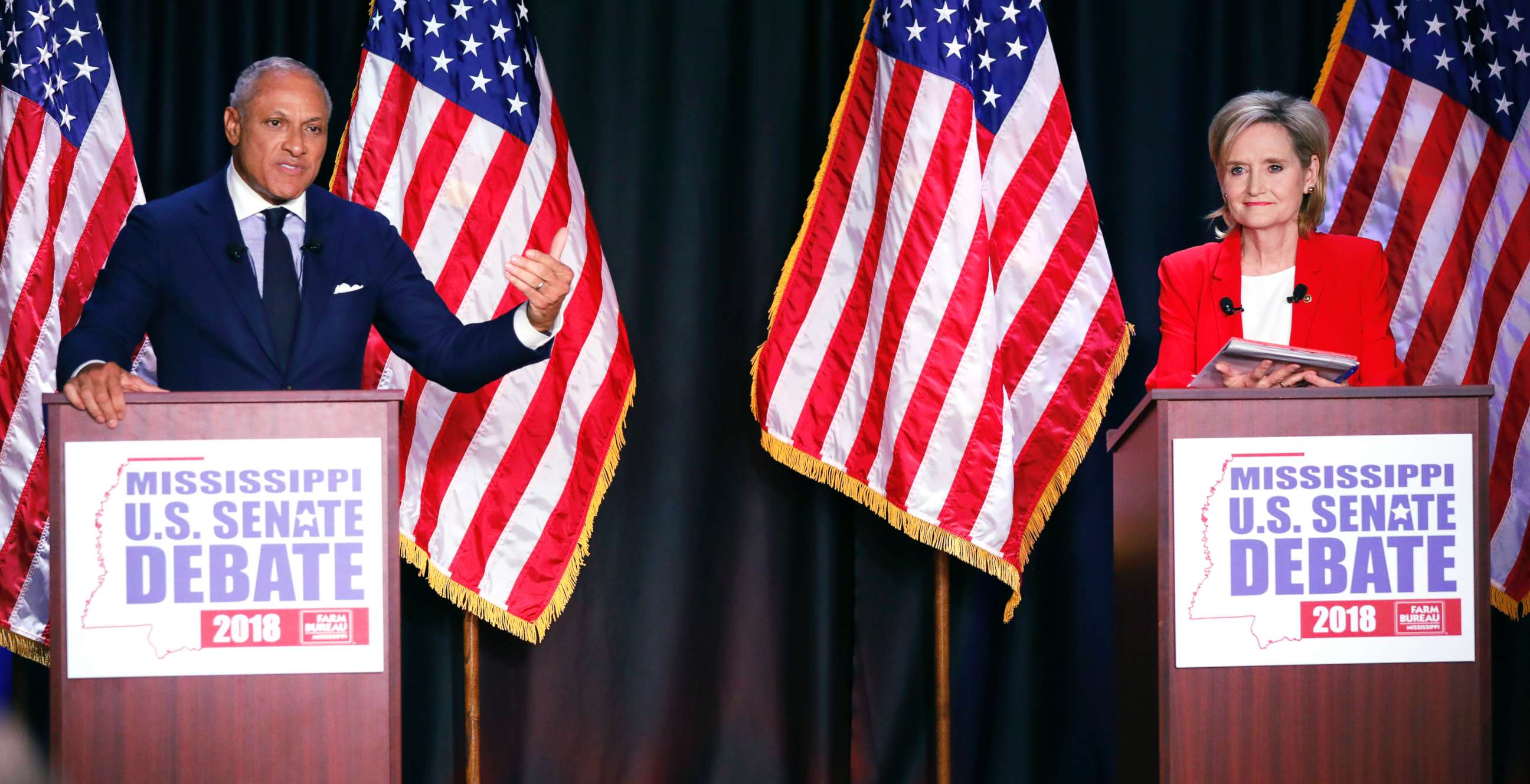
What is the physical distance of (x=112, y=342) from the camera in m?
2.95

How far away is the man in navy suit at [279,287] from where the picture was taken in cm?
309

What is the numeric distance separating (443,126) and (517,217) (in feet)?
0.97

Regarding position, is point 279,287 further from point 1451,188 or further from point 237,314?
point 1451,188

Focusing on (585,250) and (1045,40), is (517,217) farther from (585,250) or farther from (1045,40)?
(1045,40)

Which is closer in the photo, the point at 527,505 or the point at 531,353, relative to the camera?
the point at 531,353

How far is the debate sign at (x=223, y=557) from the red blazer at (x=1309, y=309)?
5.62 feet

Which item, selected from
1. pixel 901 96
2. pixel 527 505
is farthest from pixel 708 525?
pixel 901 96

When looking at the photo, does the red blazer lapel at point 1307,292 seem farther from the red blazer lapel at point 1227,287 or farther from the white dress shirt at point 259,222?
the white dress shirt at point 259,222

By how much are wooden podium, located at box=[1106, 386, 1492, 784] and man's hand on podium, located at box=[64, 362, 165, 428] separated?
1708mm

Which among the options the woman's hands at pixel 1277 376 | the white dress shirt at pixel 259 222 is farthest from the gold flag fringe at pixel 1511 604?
the white dress shirt at pixel 259 222

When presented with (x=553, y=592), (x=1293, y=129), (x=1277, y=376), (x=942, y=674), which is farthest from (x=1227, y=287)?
(x=553, y=592)

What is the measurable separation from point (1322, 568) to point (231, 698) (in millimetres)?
1787

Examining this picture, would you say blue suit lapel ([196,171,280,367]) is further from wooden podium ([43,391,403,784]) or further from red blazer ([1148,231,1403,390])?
red blazer ([1148,231,1403,390])

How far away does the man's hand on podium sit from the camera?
2.48 m
